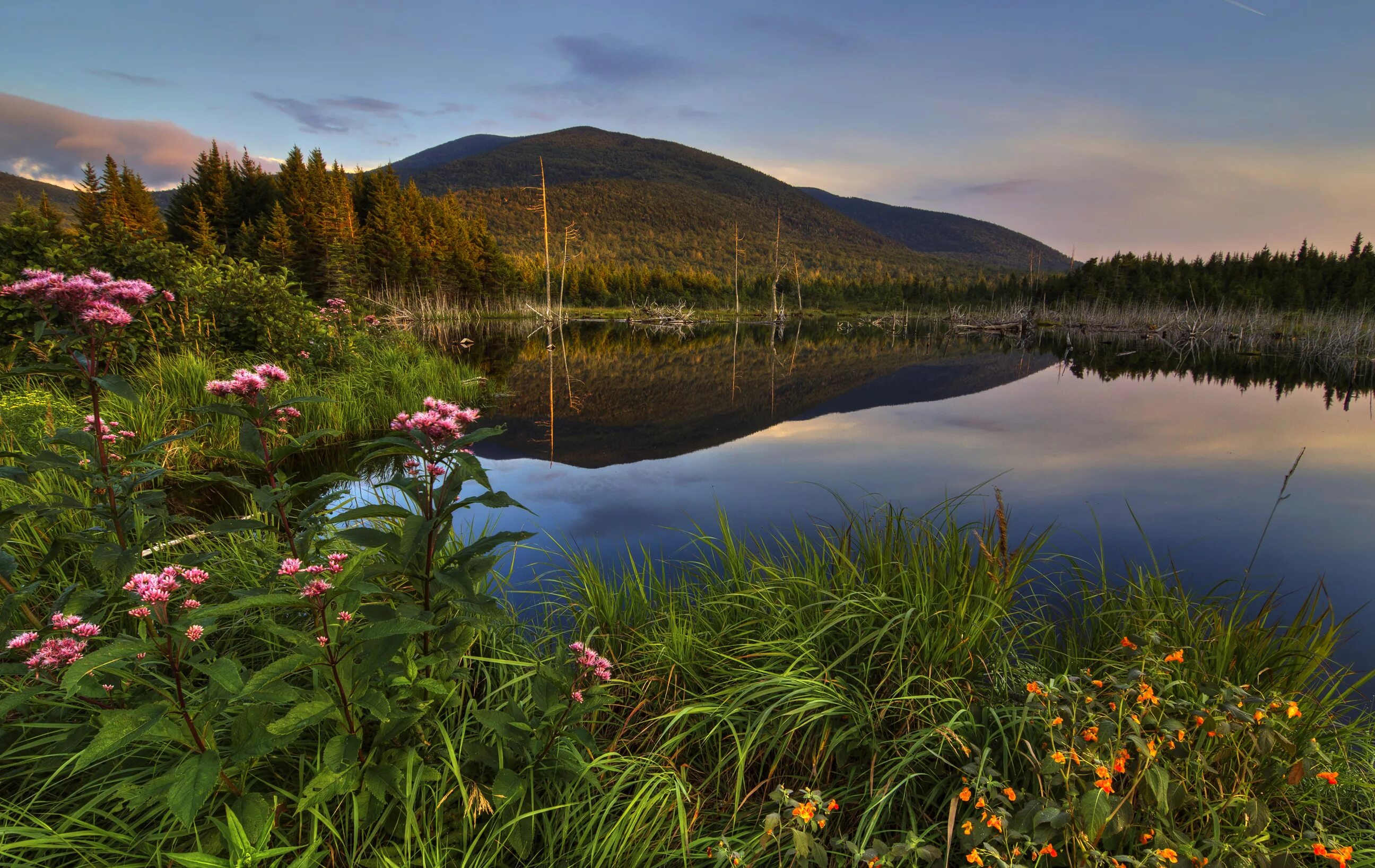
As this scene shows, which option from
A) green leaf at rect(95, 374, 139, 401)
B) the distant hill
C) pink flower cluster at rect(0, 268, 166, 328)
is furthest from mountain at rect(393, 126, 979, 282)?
the distant hill

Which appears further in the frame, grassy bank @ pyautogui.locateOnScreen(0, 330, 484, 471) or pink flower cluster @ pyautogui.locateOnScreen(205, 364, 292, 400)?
grassy bank @ pyautogui.locateOnScreen(0, 330, 484, 471)

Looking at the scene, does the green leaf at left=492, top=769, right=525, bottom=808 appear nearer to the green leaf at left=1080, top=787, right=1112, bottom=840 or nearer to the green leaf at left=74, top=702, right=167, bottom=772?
the green leaf at left=74, top=702, right=167, bottom=772

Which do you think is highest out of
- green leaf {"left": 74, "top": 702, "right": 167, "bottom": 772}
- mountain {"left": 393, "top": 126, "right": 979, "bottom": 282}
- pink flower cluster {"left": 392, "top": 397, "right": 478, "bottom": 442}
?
mountain {"left": 393, "top": 126, "right": 979, "bottom": 282}

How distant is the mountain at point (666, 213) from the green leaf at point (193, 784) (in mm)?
61331

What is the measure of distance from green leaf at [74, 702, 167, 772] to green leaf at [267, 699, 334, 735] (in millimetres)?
236

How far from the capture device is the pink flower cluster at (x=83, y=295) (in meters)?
2.07

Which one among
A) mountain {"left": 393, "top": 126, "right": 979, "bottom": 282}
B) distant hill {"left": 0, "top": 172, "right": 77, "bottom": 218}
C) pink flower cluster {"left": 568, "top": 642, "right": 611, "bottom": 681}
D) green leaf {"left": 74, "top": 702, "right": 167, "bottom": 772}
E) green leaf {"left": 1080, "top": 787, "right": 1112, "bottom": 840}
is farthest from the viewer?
distant hill {"left": 0, "top": 172, "right": 77, "bottom": 218}

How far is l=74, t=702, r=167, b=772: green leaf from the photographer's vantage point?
1.27 m

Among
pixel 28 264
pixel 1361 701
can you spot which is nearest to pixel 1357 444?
pixel 1361 701

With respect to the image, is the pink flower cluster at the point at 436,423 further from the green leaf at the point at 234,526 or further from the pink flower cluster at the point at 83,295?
the pink flower cluster at the point at 83,295

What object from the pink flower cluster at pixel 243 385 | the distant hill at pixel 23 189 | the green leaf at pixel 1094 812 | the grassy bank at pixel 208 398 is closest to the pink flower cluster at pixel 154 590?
the pink flower cluster at pixel 243 385

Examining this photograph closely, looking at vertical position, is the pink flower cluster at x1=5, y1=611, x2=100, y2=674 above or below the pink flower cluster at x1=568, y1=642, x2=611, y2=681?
above

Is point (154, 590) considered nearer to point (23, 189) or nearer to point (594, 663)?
point (594, 663)

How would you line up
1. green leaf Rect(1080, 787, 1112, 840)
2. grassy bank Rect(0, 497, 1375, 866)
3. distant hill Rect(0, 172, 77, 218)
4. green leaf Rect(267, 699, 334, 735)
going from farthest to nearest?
1. distant hill Rect(0, 172, 77, 218)
2. grassy bank Rect(0, 497, 1375, 866)
3. green leaf Rect(1080, 787, 1112, 840)
4. green leaf Rect(267, 699, 334, 735)
